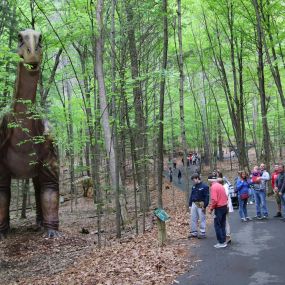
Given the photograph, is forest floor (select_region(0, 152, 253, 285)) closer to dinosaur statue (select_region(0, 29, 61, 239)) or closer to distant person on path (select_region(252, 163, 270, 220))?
dinosaur statue (select_region(0, 29, 61, 239))

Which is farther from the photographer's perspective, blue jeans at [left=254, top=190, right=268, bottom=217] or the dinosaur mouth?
blue jeans at [left=254, top=190, right=268, bottom=217]

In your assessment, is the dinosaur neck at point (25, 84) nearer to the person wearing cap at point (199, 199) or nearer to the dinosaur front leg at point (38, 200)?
the dinosaur front leg at point (38, 200)

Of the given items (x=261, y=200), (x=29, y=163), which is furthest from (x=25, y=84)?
(x=261, y=200)

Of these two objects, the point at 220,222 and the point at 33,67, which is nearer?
the point at 220,222

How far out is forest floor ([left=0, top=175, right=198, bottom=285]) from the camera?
7098 mm

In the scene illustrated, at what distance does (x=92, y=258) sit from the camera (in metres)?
9.03

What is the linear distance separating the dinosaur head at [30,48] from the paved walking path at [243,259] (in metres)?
6.43

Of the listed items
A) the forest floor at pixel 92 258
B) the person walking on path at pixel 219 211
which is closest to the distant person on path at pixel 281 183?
the forest floor at pixel 92 258

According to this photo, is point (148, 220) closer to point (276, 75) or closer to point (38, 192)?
point (38, 192)

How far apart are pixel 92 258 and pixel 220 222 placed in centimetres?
304

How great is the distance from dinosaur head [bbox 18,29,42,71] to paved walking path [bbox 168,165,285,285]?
21.1 feet

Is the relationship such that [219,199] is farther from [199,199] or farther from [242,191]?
[242,191]

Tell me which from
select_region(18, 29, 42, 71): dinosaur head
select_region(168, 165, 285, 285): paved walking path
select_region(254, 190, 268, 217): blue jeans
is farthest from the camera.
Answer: select_region(254, 190, 268, 217): blue jeans

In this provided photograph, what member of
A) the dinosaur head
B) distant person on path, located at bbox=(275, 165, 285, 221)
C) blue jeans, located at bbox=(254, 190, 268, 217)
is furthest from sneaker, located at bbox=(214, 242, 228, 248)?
the dinosaur head
